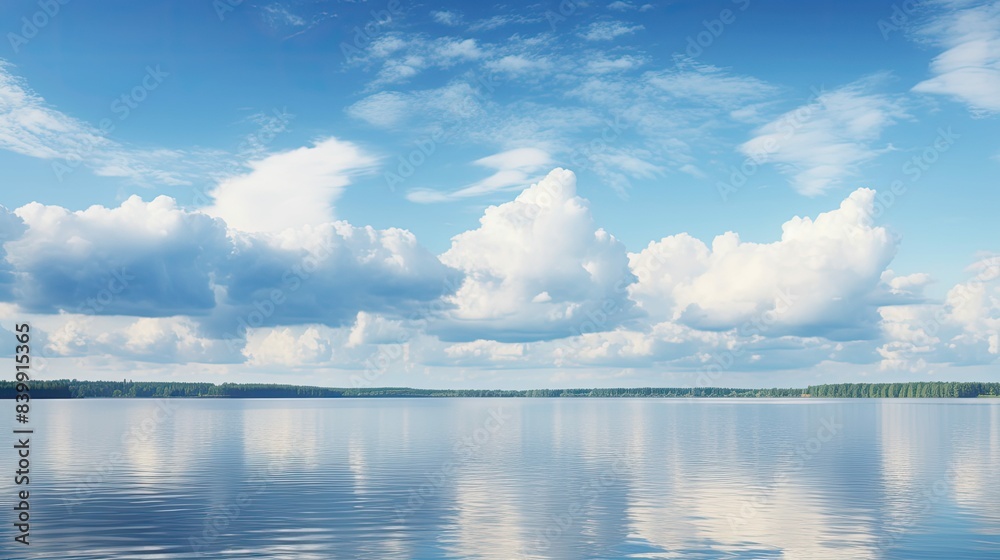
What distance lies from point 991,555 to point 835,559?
7.66m

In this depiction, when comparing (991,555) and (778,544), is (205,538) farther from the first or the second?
(991,555)

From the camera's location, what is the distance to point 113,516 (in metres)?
47.0

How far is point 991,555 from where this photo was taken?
123ft

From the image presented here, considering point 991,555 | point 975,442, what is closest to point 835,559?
point 991,555

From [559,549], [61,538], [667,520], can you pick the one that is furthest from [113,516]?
[667,520]

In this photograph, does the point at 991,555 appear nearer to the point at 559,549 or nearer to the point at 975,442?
the point at 559,549

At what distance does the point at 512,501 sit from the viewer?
173ft

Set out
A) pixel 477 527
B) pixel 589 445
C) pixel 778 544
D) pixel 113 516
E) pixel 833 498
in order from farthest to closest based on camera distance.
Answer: pixel 589 445 → pixel 833 498 → pixel 113 516 → pixel 477 527 → pixel 778 544


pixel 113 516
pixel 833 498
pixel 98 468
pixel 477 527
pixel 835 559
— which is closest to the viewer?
pixel 835 559

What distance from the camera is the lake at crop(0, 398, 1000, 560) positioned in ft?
129

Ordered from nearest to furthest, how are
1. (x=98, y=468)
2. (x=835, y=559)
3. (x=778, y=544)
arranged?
1. (x=835, y=559)
2. (x=778, y=544)
3. (x=98, y=468)

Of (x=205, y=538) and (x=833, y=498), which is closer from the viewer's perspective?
(x=205, y=538)

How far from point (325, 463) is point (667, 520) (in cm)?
4067

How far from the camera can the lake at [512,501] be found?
3944 cm
